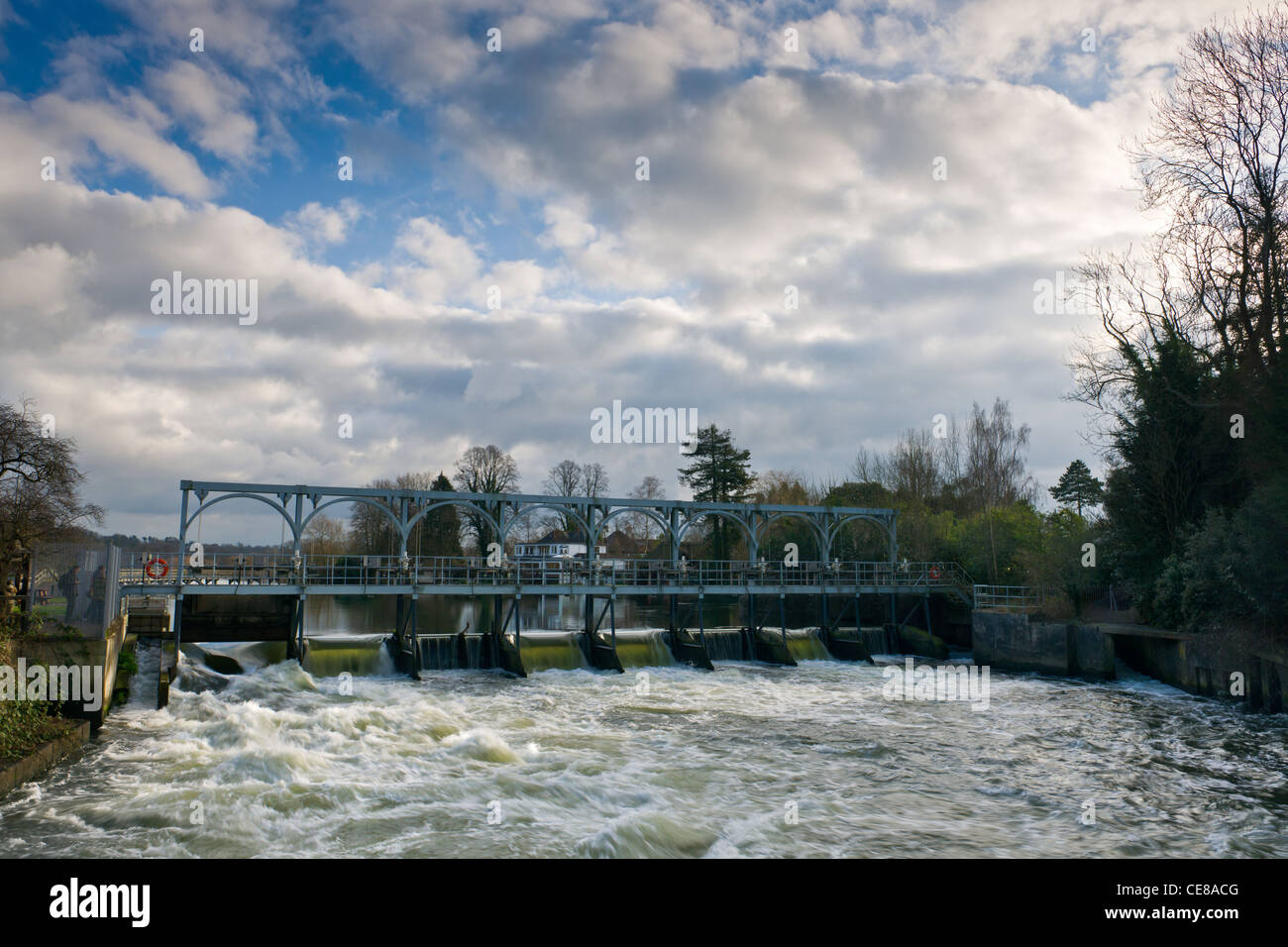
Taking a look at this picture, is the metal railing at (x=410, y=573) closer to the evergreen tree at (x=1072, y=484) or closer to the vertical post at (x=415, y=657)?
the vertical post at (x=415, y=657)

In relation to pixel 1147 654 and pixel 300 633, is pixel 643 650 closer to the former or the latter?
pixel 300 633

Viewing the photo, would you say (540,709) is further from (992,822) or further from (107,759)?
(992,822)

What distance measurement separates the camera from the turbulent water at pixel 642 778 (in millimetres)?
10727

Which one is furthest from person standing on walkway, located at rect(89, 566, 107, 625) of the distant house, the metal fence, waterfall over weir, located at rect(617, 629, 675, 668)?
the distant house

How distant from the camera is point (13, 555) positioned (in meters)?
16.7

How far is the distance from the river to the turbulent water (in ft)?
0.18

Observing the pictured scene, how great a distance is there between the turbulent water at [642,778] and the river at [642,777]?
0.06 meters

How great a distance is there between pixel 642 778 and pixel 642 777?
6 cm

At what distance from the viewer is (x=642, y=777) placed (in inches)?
548

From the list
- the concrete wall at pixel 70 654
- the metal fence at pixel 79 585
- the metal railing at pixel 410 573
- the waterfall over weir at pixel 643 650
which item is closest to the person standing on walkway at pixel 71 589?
the metal fence at pixel 79 585

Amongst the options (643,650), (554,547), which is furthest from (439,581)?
(554,547)

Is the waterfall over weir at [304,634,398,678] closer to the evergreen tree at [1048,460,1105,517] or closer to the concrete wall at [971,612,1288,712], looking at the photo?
the concrete wall at [971,612,1288,712]

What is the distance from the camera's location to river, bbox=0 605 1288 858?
10719mm
